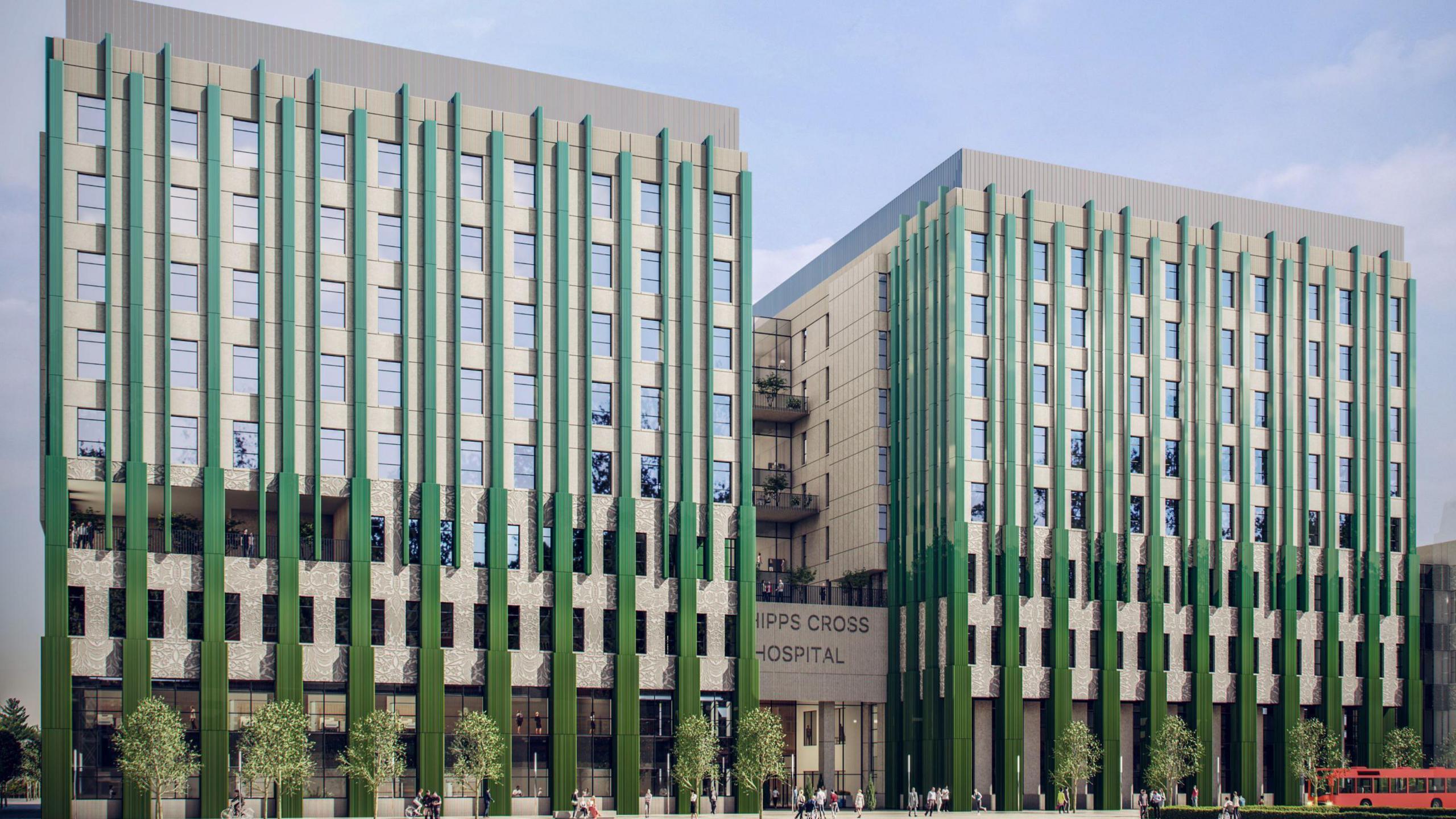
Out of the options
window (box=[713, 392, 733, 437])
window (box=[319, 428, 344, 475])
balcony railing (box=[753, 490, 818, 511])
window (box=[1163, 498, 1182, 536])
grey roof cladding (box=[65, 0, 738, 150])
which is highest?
grey roof cladding (box=[65, 0, 738, 150])

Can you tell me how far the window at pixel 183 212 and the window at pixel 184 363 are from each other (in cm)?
487

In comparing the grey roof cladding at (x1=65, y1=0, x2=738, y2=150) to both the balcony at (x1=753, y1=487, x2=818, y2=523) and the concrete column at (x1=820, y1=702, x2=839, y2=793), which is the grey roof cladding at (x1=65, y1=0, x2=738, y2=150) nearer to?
the balcony at (x1=753, y1=487, x2=818, y2=523)

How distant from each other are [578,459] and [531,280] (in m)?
8.85

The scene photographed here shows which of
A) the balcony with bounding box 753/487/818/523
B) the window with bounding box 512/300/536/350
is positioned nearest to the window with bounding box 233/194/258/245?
the window with bounding box 512/300/536/350

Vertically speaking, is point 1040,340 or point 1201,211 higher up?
point 1201,211

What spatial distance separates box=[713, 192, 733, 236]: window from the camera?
81.8 m

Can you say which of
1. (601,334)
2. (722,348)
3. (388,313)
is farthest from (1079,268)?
(388,313)

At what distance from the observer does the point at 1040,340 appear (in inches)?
3504

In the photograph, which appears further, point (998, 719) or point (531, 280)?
point (998, 719)

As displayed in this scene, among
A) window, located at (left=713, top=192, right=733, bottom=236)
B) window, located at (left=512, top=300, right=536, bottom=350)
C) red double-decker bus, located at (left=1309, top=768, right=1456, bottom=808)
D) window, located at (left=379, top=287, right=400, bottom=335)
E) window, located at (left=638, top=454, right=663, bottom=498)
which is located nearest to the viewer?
window, located at (left=379, top=287, right=400, bottom=335)

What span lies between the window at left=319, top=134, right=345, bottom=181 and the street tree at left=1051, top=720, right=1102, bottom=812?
45680mm

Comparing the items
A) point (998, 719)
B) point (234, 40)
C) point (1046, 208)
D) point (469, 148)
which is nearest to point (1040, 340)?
point (1046, 208)

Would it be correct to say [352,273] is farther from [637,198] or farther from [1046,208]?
[1046,208]

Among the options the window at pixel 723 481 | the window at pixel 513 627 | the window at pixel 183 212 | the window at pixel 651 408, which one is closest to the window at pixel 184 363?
the window at pixel 183 212
